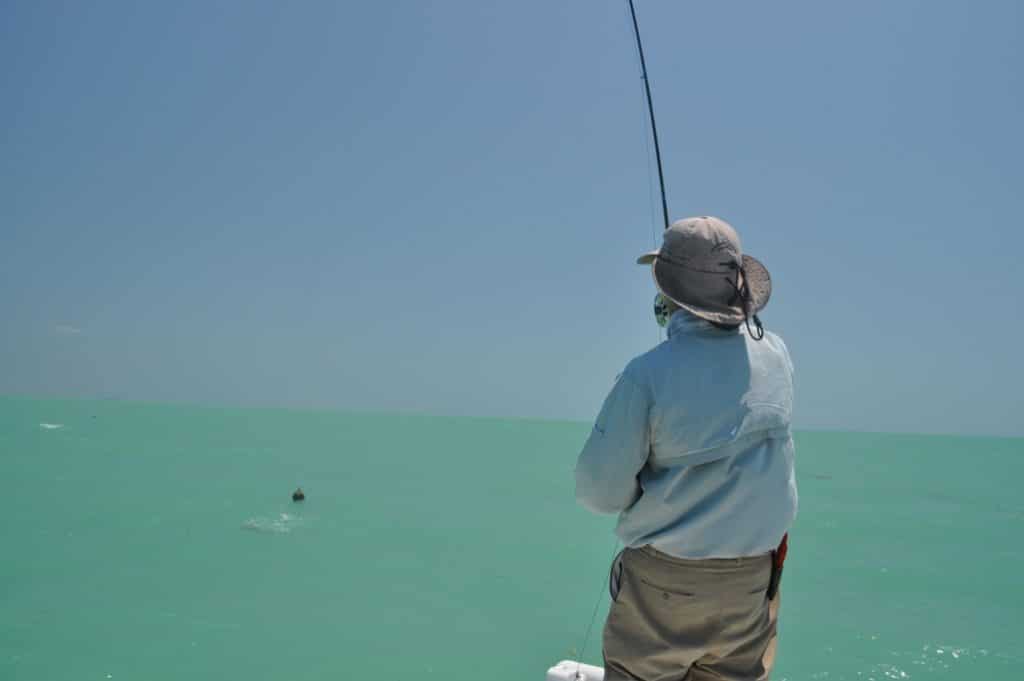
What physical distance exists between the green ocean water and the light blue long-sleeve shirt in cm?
559

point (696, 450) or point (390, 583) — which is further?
point (390, 583)

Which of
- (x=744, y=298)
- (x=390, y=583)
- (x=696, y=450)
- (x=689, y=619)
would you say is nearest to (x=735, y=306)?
(x=744, y=298)

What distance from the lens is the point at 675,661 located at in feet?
5.14

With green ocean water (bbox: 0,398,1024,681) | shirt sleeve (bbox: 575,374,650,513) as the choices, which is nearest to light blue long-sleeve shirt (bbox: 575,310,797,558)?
shirt sleeve (bbox: 575,374,650,513)

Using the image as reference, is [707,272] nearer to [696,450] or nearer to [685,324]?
[685,324]

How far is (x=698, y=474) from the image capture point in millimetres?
1481

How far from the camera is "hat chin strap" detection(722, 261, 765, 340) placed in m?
1.59

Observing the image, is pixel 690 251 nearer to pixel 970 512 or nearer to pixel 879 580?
pixel 879 580

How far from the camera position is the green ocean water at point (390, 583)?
6.96 meters

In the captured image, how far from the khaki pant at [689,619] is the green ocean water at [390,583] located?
5.34 metres

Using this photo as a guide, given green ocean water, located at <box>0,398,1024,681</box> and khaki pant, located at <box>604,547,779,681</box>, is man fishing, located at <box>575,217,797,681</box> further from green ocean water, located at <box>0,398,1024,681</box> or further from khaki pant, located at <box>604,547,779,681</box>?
green ocean water, located at <box>0,398,1024,681</box>

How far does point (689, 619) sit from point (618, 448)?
1.34 feet

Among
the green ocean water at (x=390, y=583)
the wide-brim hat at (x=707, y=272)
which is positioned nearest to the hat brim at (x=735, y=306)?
the wide-brim hat at (x=707, y=272)

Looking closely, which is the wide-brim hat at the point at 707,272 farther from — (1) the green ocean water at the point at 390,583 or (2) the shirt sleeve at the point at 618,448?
(1) the green ocean water at the point at 390,583
